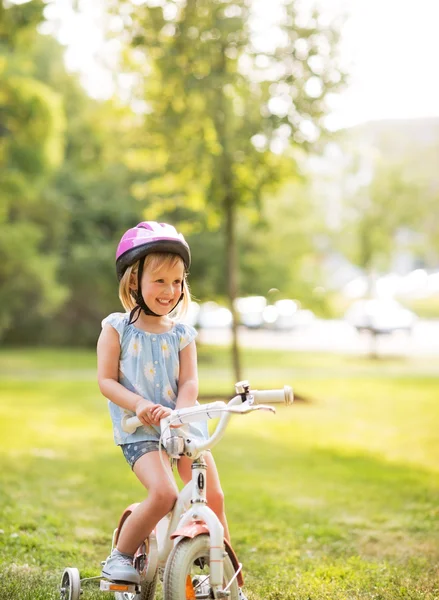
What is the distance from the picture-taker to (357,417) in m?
15.1

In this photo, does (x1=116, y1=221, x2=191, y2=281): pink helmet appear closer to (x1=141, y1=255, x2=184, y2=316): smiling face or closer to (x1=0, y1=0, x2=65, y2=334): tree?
(x1=141, y1=255, x2=184, y2=316): smiling face

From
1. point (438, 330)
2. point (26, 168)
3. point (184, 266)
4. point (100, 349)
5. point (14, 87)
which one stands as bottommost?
point (438, 330)

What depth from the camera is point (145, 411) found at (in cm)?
371

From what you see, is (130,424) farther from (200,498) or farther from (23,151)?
(23,151)

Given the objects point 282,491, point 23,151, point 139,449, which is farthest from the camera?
point 23,151

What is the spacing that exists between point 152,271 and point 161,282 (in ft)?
0.20

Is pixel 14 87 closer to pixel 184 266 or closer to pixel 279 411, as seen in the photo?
pixel 279 411

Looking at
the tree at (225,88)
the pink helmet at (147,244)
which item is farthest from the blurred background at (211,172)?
the pink helmet at (147,244)

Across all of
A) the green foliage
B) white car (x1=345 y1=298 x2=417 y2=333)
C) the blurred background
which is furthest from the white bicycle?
the green foliage

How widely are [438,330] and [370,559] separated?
116 ft

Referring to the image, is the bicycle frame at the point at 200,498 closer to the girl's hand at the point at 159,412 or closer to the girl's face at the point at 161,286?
the girl's hand at the point at 159,412

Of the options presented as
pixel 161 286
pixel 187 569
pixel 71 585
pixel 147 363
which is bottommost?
pixel 71 585

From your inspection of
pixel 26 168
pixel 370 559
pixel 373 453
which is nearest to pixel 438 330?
pixel 26 168

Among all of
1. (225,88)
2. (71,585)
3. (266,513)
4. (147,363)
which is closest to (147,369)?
(147,363)
